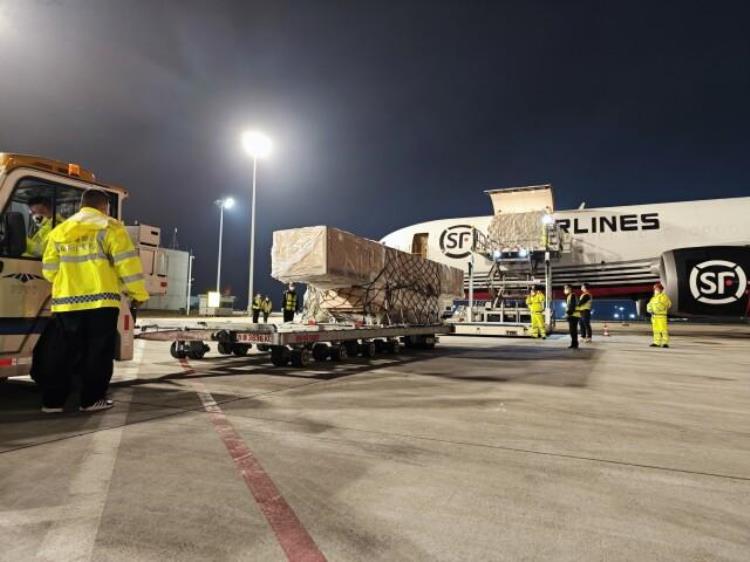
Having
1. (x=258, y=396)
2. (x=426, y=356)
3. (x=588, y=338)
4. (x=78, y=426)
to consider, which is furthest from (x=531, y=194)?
(x=78, y=426)

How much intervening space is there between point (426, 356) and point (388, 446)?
687cm

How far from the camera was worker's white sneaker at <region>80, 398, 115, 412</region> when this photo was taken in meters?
4.48

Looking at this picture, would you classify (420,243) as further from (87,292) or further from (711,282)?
(87,292)

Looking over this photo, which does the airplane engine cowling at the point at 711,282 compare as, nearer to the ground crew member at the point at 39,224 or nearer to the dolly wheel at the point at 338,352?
the dolly wheel at the point at 338,352

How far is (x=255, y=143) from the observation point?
24125 mm

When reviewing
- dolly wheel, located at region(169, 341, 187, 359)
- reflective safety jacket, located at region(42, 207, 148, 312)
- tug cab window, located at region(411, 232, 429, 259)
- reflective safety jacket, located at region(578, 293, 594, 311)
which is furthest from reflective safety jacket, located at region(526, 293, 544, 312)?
reflective safety jacket, located at region(42, 207, 148, 312)

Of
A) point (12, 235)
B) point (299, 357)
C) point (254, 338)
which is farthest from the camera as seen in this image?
point (299, 357)

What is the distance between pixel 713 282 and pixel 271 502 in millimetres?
18237

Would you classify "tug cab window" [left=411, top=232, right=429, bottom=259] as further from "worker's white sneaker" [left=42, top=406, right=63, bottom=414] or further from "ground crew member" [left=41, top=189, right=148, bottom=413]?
"worker's white sneaker" [left=42, top=406, right=63, bottom=414]

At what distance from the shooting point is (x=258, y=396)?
5.29 meters

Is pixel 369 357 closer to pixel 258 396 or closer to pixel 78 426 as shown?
pixel 258 396

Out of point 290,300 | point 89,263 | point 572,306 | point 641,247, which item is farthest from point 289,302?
point 641,247

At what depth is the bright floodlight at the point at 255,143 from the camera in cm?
2408

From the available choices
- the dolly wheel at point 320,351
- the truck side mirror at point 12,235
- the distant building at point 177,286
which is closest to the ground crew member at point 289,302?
the dolly wheel at point 320,351
